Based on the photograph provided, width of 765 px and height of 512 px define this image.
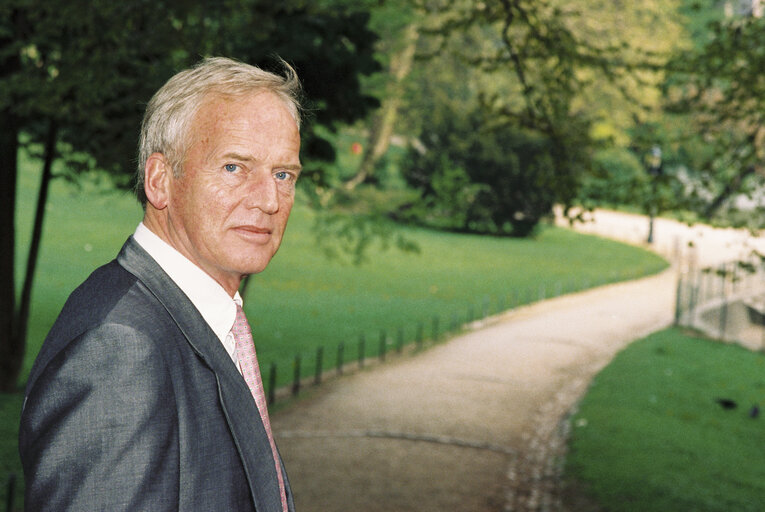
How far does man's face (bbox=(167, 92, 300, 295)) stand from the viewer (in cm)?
188

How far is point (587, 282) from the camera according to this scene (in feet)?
106

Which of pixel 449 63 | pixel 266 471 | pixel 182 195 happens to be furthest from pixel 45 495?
pixel 449 63

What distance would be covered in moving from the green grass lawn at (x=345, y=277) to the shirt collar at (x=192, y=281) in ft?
29.3

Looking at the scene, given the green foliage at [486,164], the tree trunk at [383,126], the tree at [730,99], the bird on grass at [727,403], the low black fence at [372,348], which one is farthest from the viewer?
the green foliage at [486,164]

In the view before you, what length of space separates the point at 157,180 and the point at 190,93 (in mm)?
214

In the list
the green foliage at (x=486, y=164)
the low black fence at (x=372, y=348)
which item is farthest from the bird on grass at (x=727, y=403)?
the green foliage at (x=486, y=164)

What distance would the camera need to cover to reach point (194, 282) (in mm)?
1918

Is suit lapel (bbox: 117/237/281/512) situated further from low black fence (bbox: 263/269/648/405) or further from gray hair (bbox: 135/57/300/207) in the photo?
low black fence (bbox: 263/269/648/405)

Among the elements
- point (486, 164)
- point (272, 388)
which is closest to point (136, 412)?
point (272, 388)

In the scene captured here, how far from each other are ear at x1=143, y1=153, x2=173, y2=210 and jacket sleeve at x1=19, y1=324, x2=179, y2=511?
0.39 meters

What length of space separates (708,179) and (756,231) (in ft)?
2.13

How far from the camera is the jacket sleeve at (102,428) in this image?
5.21 ft

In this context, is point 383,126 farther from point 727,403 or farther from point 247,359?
point 247,359

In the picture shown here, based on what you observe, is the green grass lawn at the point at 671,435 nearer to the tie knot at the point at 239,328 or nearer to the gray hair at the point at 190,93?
the tie knot at the point at 239,328
